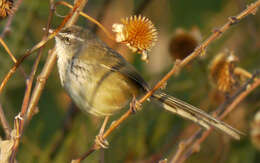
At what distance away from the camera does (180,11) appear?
567 centimetres

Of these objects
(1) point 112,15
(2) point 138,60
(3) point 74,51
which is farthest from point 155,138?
(1) point 112,15

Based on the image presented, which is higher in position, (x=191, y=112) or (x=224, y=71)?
(x=224, y=71)

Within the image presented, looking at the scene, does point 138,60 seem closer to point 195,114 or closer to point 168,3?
point 168,3

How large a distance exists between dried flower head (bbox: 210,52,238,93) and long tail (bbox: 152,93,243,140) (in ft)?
1.15

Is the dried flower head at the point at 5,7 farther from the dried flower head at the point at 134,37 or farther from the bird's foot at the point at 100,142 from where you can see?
the bird's foot at the point at 100,142

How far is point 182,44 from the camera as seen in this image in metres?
4.11

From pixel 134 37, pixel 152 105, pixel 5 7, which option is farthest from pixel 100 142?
pixel 152 105

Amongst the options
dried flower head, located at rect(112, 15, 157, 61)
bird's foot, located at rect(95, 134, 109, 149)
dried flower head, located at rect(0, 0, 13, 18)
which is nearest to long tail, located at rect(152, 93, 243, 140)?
bird's foot, located at rect(95, 134, 109, 149)

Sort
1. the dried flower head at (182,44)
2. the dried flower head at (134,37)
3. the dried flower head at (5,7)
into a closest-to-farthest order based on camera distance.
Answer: the dried flower head at (5,7) → the dried flower head at (134,37) → the dried flower head at (182,44)

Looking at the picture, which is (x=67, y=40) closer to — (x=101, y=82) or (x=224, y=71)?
(x=101, y=82)

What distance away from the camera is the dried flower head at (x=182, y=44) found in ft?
13.3

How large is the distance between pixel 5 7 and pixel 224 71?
1.95m

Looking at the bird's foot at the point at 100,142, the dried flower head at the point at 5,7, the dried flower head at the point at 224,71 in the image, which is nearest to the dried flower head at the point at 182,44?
the dried flower head at the point at 224,71

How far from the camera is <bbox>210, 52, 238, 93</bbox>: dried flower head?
3.40 m
